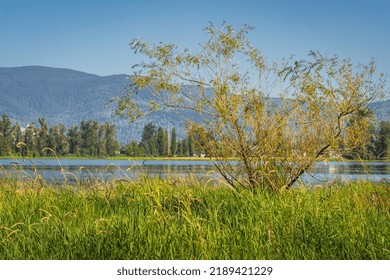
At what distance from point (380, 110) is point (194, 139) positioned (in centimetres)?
322

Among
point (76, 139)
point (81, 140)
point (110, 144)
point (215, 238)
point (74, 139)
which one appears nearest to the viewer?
point (215, 238)

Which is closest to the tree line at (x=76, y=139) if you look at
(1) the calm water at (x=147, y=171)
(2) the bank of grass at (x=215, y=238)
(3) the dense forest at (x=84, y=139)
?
(3) the dense forest at (x=84, y=139)

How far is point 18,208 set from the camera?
7191 mm

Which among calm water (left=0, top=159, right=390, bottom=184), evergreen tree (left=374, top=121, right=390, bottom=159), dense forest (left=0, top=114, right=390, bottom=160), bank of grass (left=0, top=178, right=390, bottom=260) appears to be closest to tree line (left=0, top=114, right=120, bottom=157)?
Answer: dense forest (left=0, top=114, right=390, bottom=160)

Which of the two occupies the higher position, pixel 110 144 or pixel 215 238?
pixel 110 144

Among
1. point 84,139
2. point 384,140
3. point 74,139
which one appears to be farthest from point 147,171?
point 84,139

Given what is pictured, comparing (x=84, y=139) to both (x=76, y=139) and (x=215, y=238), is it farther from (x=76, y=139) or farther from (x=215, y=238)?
(x=215, y=238)

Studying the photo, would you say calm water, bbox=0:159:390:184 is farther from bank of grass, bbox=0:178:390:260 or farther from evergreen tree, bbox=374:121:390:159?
bank of grass, bbox=0:178:390:260

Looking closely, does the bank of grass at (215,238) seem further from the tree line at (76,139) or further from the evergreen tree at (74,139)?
the evergreen tree at (74,139)

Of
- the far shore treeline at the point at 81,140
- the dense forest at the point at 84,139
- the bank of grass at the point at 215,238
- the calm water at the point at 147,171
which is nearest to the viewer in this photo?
the bank of grass at the point at 215,238

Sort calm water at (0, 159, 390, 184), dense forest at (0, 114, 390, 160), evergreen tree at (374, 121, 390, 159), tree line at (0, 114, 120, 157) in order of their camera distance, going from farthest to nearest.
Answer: tree line at (0, 114, 120, 157) → dense forest at (0, 114, 390, 160) → evergreen tree at (374, 121, 390, 159) → calm water at (0, 159, 390, 184)

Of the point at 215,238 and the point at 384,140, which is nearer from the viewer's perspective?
the point at 215,238

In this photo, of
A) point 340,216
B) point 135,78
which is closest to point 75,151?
point 135,78
